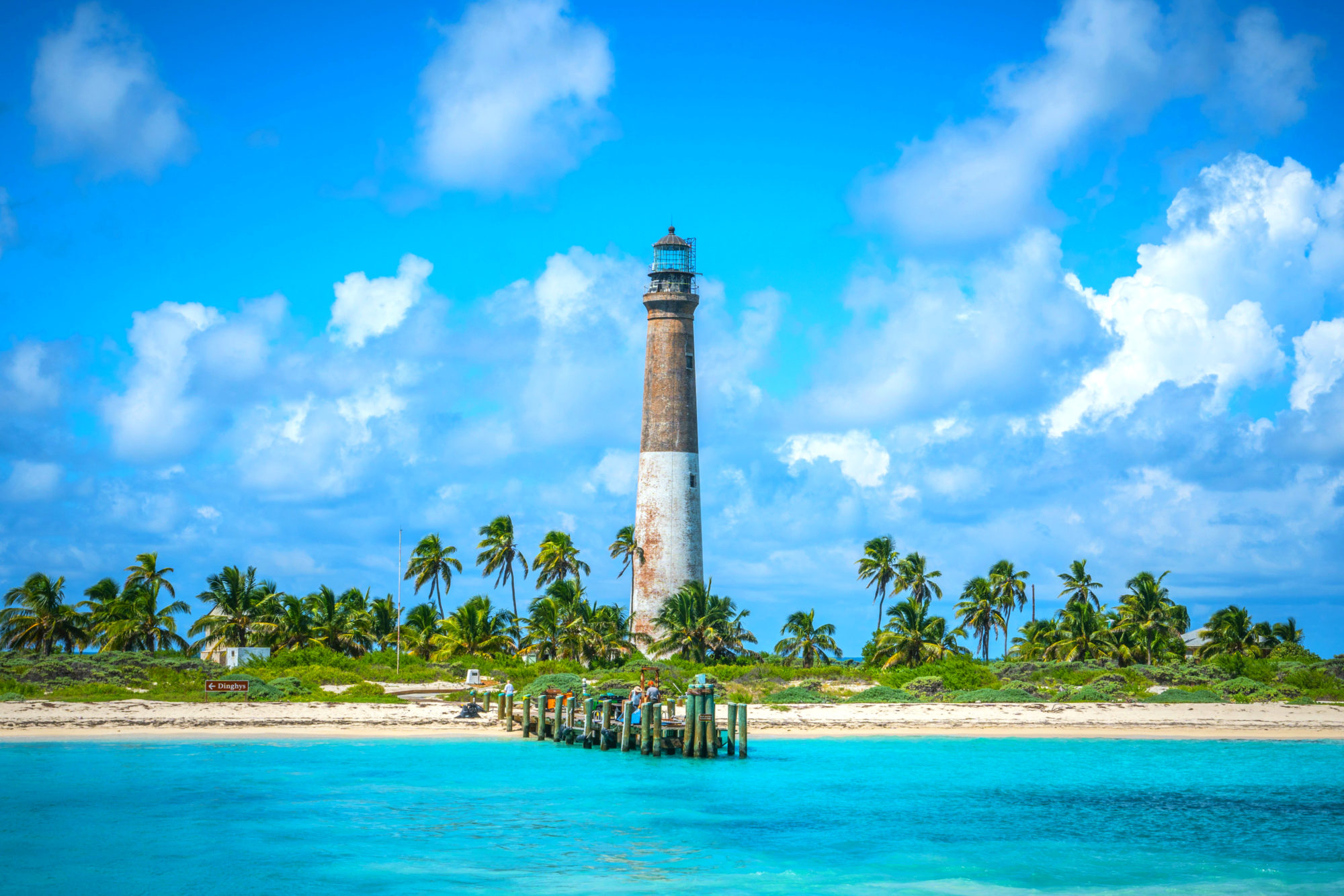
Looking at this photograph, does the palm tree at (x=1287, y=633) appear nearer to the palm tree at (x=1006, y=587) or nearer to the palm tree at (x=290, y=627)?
the palm tree at (x=1006, y=587)

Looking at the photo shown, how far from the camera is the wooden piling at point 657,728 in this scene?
34.4 meters

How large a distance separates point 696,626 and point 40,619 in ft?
99.5

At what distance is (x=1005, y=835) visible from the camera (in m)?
24.9

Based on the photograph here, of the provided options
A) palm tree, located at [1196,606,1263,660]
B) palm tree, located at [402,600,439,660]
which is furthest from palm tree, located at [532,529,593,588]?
palm tree, located at [1196,606,1263,660]

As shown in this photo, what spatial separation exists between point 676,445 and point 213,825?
32602 mm

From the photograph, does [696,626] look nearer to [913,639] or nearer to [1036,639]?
[913,639]

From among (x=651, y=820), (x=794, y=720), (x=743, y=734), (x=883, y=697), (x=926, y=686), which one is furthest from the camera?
(x=926, y=686)

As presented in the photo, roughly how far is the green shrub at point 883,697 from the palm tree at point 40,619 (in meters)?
36.1

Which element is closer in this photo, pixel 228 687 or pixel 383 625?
pixel 228 687

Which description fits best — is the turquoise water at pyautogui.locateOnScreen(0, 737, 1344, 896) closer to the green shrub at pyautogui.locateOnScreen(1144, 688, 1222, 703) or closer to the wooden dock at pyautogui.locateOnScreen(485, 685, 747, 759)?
the wooden dock at pyautogui.locateOnScreen(485, 685, 747, 759)

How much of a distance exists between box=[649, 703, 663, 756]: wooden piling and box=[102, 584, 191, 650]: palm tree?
3127cm

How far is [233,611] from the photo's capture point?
187 feet

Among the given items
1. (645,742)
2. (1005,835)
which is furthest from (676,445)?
(1005,835)

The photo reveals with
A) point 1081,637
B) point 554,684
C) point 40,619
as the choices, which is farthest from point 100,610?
point 1081,637
